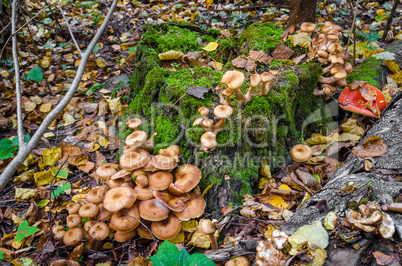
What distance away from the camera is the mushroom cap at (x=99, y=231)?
8.84 feet

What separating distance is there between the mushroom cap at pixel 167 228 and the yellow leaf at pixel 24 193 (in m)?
2.13

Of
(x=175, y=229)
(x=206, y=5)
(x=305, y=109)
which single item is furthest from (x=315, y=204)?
(x=206, y=5)

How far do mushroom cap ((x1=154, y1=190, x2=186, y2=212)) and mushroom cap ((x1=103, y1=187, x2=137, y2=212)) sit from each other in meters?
0.27

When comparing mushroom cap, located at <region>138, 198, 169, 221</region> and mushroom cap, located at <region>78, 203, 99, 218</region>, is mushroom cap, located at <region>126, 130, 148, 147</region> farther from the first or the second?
mushroom cap, located at <region>78, 203, 99, 218</region>

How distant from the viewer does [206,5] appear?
7.40 metres

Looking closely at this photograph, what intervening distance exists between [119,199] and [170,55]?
2.38 metres

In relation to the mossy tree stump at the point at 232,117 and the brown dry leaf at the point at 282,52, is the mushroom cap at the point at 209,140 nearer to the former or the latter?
the mossy tree stump at the point at 232,117

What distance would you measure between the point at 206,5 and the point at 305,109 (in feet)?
16.9

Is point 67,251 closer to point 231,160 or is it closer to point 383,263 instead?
point 231,160

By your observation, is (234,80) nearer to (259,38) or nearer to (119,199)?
(119,199)

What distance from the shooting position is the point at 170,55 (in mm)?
3904

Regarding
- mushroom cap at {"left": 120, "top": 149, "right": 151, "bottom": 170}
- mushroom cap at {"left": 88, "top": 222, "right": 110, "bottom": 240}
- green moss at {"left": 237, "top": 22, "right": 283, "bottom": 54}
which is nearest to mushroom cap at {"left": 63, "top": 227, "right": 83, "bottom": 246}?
mushroom cap at {"left": 88, "top": 222, "right": 110, "bottom": 240}

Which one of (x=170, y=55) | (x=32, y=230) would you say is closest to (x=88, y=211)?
(x=32, y=230)

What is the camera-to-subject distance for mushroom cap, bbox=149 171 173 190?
2721 mm
